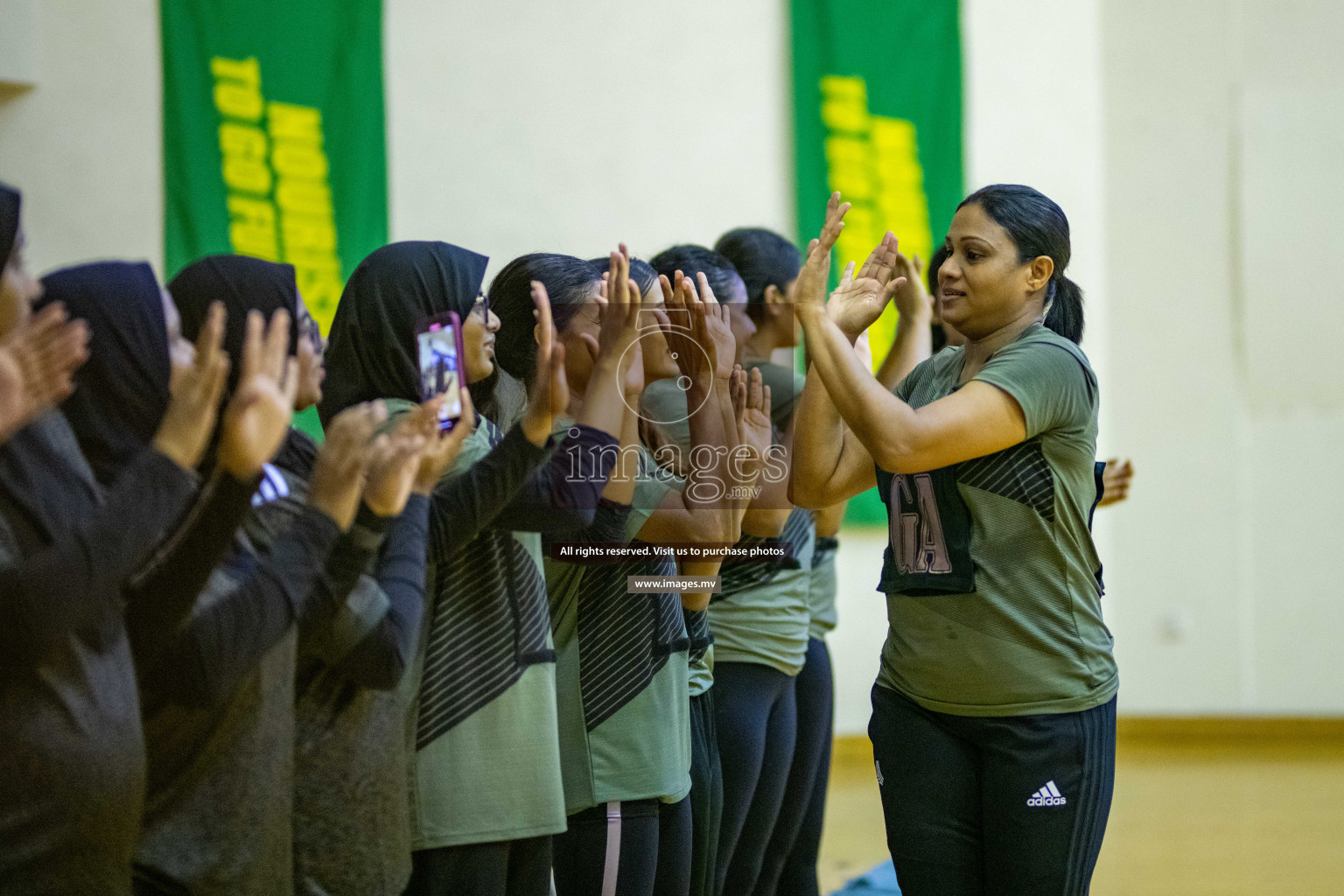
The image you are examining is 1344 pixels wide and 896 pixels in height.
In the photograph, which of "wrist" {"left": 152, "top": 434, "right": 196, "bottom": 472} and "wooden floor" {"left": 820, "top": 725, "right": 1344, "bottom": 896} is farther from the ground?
"wrist" {"left": 152, "top": 434, "right": 196, "bottom": 472}

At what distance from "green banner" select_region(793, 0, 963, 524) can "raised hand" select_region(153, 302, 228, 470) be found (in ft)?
13.8

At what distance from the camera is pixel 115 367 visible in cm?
121

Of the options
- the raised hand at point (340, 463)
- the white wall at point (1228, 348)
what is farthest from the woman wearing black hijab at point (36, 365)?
the white wall at point (1228, 348)

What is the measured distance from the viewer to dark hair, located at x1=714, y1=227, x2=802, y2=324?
113 inches

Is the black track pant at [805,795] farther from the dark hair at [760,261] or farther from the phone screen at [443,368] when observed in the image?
the phone screen at [443,368]

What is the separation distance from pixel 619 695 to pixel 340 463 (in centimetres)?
75

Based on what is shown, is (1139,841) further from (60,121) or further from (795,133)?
(60,121)

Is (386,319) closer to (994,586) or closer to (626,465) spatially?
(626,465)

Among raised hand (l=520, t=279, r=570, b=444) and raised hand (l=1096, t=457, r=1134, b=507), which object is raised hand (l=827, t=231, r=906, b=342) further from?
raised hand (l=1096, t=457, r=1134, b=507)

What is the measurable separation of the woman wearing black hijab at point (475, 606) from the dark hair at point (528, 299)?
164 millimetres

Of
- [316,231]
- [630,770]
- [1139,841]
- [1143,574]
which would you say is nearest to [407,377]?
[630,770]

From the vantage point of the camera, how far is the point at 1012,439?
5.77ft

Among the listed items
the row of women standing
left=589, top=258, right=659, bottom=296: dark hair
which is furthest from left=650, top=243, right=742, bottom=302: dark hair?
left=589, top=258, right=659, bottom=296: dark hair

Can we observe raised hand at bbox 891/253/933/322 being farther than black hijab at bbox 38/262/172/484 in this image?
Yes
